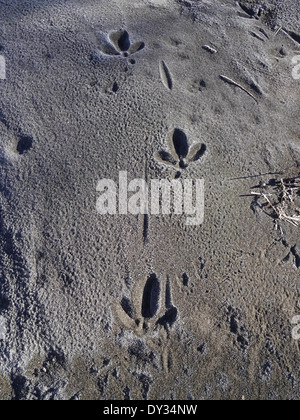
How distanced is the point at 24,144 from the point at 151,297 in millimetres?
999

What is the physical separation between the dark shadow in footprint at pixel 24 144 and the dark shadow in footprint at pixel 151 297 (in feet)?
2.94

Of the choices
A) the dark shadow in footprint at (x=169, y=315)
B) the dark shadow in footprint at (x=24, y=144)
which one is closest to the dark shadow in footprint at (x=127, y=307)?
the dark shadow in footprint at (x=169, y=315)

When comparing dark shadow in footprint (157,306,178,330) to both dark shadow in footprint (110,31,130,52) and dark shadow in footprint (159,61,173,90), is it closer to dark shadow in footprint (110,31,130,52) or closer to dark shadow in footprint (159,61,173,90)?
dark shadow in footprint (159,61,173,90)

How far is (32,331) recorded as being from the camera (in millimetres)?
1928

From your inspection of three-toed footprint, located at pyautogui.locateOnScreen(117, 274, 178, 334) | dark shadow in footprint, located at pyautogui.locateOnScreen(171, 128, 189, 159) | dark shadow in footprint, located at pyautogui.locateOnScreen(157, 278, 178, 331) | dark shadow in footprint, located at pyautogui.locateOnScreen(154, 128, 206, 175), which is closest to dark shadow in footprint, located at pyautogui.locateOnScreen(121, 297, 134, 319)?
three-toed footprint, located at pyautogui.locateOnScreen(117, 274, 178, 334)

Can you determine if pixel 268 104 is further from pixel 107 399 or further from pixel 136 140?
pixel 107 399

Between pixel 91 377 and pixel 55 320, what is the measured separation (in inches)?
11.6

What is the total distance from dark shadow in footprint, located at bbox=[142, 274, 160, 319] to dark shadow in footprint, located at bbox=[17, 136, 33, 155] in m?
0.90

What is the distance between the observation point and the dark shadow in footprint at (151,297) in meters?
1.97

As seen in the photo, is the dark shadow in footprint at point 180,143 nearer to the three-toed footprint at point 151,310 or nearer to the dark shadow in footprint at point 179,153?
the dark shadow in footprint at point 179,153

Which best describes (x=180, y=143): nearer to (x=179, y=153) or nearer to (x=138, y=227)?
(x=179, y=153)

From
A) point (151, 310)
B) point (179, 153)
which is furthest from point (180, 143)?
point (151, 310)

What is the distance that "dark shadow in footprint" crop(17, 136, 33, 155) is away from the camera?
7.11ft

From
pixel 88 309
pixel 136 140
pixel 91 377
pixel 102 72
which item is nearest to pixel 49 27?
pixel 102 72
